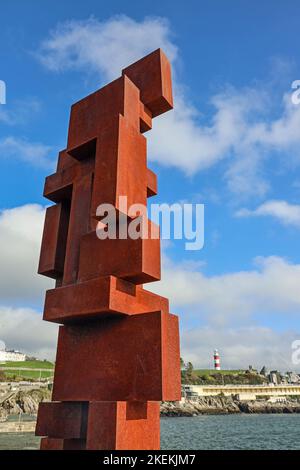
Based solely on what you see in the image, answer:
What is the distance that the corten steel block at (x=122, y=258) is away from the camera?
13.5 feet

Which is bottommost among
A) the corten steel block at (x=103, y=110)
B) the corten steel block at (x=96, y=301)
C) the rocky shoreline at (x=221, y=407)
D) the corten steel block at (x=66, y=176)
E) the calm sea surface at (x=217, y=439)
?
the calm sea surface at (x=217, y=439)

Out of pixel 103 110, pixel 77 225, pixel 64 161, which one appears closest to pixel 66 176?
pixel 64 161

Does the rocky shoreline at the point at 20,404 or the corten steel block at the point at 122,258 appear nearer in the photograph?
the corten steel block at the point at 122,258

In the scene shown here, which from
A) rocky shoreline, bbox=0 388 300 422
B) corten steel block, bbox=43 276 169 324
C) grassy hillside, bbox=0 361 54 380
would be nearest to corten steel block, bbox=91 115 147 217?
corten steel block, bbox=43 276 169 324

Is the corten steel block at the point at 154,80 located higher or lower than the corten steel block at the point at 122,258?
higher

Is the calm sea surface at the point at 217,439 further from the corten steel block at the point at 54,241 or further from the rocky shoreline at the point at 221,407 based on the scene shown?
the rocky shoreline at the point at 221,407

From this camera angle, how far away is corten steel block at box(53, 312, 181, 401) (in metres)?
3.75

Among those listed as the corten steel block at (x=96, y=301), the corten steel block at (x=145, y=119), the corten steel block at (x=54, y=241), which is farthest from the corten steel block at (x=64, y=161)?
the corten steel block at (x=96, y=301)

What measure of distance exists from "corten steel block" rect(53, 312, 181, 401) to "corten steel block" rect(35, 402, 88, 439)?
0.10m

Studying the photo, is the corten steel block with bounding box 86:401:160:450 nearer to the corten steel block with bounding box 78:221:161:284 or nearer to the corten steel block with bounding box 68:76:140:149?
the corten steel block with bounding box 78:221:161:284

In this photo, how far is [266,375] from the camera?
122m

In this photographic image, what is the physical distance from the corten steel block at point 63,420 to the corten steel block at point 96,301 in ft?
3.11
